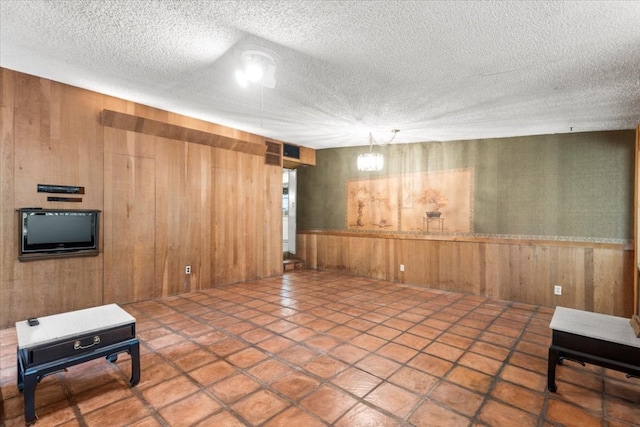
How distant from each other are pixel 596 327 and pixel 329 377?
2.06 meters

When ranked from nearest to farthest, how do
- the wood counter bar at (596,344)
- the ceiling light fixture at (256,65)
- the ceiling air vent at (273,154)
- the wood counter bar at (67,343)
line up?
the wood counter bar at (67,343) < the wood counter bar at (596,344) < the ceiling light fixture at (256,65) < the ceiling air vent at (273,154)

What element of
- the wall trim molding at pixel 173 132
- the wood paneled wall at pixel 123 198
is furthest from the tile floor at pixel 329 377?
the wall trim molding at pixel 173 132

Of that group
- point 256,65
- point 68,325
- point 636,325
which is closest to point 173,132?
point 256,65

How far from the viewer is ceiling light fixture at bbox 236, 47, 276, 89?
102 inches

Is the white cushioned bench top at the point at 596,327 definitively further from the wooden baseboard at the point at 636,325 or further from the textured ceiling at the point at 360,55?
the textured ceiling at the point at 360,55

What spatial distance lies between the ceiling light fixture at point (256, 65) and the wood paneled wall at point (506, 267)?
164 inches

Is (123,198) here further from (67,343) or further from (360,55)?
(360,55)

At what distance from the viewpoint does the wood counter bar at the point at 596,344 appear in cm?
206

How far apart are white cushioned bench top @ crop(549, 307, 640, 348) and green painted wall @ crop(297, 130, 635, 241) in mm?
2484

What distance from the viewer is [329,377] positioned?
8.04 feet

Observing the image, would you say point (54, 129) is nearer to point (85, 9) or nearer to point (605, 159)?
point (85, 9)

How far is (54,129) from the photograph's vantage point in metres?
3.56

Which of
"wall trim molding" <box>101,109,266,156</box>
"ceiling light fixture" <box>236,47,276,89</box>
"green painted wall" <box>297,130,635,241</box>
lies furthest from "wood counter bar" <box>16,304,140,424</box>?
"green painted wall" <box>297,130,635,241</box>

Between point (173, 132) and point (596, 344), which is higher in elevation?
point (173, 132)
